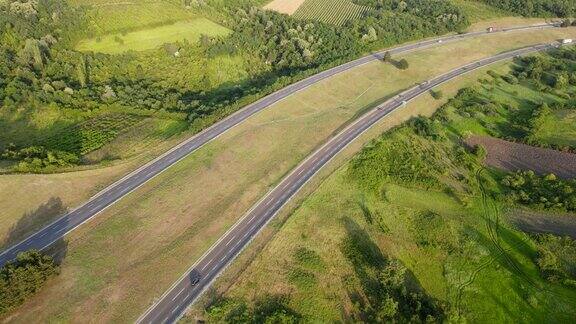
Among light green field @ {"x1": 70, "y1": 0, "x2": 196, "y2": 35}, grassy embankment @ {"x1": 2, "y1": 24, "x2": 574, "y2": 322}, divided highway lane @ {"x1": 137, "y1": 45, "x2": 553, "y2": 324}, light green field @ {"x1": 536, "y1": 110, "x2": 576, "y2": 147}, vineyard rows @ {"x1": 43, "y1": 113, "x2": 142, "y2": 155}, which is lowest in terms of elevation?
light green field @ {"x1": 536, "y1": 110, "x2": 576, "y2": 147}

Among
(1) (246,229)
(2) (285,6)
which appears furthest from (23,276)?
(2) (285,6)

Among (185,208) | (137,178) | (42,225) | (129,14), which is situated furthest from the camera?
(129,14)

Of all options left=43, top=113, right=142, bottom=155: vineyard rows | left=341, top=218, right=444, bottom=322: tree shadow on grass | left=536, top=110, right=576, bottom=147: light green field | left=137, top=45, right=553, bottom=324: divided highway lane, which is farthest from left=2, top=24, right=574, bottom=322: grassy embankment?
left=536, top=110, right=576, bottom=147: light green field

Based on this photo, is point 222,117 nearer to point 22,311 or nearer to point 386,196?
point 386,196

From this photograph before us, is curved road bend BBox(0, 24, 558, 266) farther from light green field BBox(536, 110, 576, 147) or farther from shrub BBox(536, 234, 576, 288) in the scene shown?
shrub BBox(536, 234, 576, 288)

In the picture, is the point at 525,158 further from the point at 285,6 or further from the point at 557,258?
the point at 285,6

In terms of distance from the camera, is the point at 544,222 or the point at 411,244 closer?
the point at 411,244
